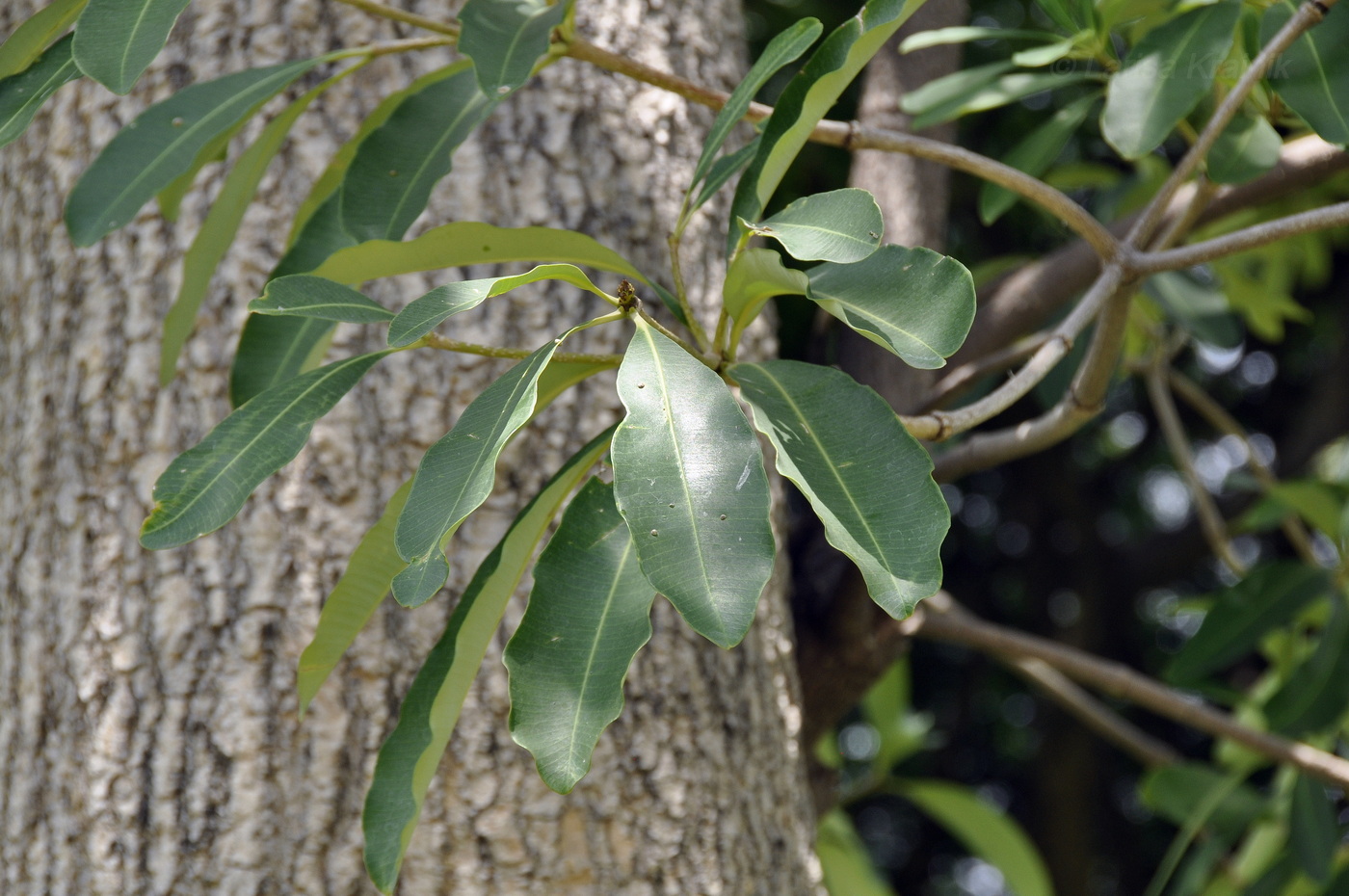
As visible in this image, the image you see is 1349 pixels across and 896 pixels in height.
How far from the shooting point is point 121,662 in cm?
94

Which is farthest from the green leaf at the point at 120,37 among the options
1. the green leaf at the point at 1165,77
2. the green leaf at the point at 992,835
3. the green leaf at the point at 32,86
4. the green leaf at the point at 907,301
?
the green leaf at the point at 992,835

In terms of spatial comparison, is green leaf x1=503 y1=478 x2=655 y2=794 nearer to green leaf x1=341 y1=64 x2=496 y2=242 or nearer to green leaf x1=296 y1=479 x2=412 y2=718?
green leaf x1=296 y1=479 x2=412 y2=718

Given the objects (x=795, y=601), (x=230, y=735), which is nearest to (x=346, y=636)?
(x=230, y=735)

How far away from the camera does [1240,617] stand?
1540 mm

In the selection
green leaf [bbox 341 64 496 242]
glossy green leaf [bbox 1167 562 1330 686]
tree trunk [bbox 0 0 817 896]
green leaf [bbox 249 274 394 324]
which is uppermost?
green leaf [bbox 249 274 394 324]

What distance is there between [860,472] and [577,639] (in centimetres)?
19

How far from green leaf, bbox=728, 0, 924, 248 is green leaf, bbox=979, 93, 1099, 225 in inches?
16.2

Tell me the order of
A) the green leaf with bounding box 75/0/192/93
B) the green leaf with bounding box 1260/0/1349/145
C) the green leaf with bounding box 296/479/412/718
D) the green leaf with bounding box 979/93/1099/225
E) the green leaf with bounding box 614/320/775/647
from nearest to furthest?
1. the green leaf with bounding box 614/320/775/647
2. the green leaf with bounding box 75/0/192/93
3. the green leaf with bounding box 296/479/412/718
4. the green leaf with bounding box 1260/0/1349/145
5. the green leaf with bounding box 979/93/1099/225

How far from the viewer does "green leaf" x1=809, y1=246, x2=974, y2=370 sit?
579 mm

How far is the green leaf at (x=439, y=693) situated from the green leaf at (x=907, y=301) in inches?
7.5

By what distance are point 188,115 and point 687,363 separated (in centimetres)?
49

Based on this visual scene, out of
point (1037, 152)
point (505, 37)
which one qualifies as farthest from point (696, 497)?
point (1037, 152)

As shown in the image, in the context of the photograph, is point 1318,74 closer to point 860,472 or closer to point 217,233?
point 860,472

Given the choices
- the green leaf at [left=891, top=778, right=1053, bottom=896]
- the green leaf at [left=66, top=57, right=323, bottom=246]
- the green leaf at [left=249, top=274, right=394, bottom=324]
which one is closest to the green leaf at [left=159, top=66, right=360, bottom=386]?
the green leaf at [left=66, top=57, right=323, bottom=246]
